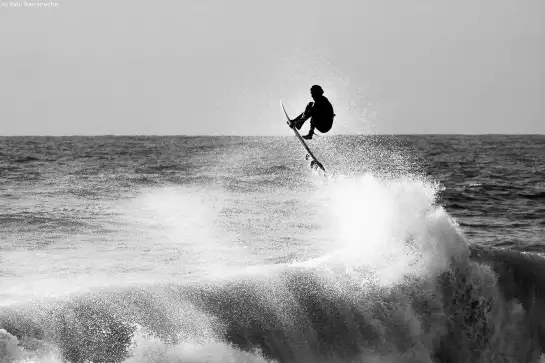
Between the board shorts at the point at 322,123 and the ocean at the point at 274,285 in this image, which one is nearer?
the ocean at the point at 274,285

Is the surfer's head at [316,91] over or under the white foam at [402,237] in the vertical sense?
over

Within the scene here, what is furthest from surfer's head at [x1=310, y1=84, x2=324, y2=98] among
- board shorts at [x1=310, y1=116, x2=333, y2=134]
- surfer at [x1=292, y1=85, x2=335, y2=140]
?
board shorts at [x1=310, y1=116, x2=333, y2=134]

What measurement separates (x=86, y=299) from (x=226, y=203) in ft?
40.8

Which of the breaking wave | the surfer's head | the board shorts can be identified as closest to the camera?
the breaking wave

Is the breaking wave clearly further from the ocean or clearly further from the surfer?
the surfer

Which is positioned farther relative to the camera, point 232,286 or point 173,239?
point 173,239

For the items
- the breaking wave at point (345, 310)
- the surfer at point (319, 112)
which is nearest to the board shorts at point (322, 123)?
the surfer at point (319, 112)

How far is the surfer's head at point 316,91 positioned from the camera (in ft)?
39.5

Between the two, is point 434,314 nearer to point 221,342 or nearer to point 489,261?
point 489,261

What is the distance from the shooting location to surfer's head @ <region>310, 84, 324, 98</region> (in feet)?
39.5

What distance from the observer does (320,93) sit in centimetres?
1210

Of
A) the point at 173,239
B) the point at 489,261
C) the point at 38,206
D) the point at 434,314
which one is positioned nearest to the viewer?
the point at 434,314

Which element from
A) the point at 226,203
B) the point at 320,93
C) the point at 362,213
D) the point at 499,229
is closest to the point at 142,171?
the point at 226,203

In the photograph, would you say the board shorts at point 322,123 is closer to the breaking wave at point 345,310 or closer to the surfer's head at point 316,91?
the surfer's head at point 316,91
